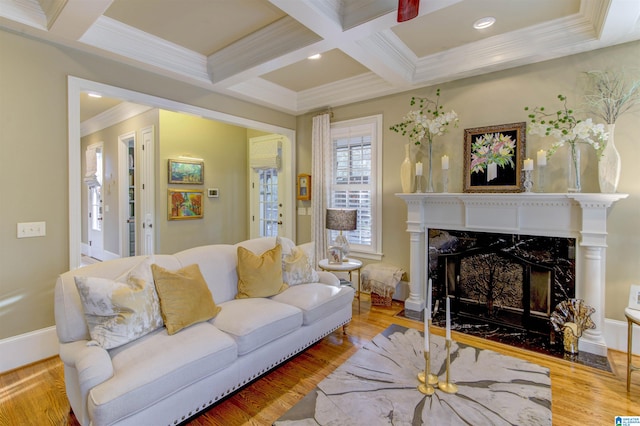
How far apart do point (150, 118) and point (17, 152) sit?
262 centimetres

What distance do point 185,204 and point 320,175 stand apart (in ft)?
7.45

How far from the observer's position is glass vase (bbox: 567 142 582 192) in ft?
9.60

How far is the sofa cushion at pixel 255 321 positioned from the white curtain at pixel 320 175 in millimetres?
2288

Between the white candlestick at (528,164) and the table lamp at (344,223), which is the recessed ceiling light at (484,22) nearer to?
the white candlestick at (528,164)

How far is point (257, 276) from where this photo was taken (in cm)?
289

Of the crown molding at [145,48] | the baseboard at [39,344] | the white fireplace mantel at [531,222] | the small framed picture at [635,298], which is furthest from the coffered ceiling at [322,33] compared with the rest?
the baseboard at [39,344]

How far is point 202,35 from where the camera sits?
10.5ft

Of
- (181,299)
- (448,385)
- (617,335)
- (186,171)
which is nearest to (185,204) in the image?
(186,171)

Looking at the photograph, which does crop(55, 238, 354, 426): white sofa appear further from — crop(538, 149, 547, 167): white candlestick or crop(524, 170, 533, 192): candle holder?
crop(538, 149, 547, 167): white candlestick

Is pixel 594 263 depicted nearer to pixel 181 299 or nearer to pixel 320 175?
pixel 320 175

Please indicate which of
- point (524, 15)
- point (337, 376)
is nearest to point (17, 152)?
point (337, 376)

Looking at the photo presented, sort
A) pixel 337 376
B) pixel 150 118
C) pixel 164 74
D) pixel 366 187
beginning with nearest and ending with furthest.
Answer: pixel 337 376
pixel 164 74
pixel 366 187
pixel 150 118

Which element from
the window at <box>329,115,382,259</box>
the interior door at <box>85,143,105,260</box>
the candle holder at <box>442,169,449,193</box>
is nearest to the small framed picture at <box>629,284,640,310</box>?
the candle holder at <box>442,169,449,193</box>

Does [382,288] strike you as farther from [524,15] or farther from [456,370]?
[524,15]
